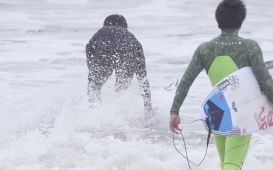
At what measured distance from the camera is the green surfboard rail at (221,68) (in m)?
3.07

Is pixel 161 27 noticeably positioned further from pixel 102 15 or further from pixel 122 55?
Result: pixel 122 55

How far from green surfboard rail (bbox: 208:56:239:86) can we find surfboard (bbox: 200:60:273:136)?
0.08 m

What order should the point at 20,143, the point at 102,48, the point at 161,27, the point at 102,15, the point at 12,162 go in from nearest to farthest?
the point at 12,162, the point at 20,143, the point at 102,48, the point at 161,27, the point at 102,15

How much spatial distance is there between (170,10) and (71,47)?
8.43 m

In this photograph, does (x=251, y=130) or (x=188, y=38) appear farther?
(x=188, y=38)

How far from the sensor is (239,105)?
300cm

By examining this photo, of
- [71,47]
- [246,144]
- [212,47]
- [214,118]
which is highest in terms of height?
[212,47]

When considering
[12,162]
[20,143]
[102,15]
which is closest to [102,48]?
[20,143]

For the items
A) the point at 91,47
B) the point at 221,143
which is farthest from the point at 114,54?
the point at 221,143

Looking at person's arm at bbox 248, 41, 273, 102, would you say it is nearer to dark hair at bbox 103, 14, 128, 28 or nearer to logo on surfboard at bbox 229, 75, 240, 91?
logo on surfboard at bbox 229, 75, 240, 91

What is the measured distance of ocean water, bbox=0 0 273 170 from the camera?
4746mm

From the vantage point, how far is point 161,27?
18781 millimetres

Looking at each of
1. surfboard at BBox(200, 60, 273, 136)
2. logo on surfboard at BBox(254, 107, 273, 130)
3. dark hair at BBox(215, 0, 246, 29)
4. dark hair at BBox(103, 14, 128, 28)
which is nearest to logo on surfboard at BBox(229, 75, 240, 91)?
surfboard at BBox(200, 60, 273, 136)

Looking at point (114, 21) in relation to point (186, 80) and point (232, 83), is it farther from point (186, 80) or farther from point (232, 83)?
point (232, 83)
